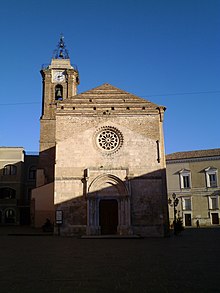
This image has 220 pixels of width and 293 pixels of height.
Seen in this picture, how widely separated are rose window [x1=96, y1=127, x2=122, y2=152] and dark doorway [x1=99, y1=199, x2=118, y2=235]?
376 cm

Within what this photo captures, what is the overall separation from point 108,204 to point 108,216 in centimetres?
82

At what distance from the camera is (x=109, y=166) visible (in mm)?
21375

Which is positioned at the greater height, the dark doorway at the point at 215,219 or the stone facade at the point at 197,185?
the stone facade at the point at 197,185

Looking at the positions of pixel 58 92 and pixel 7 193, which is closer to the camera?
pixel 58 92

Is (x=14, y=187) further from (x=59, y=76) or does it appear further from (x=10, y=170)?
(x=59, y=76)

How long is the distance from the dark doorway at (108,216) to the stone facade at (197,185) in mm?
19346

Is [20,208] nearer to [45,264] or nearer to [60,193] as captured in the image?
[60,193]

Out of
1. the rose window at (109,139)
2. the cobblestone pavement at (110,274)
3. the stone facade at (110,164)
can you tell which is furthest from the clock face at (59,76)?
the cobblestone pavement at (110,274)

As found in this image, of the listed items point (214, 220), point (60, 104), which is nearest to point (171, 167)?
point (214, 220)

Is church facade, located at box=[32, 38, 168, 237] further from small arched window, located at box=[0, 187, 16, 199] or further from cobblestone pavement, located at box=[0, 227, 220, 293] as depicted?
small arched window, located at box=[0, 187, 16, 199]

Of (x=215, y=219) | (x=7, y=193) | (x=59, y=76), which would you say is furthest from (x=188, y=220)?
(x=59, y=76)

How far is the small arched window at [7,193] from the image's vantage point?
37344 mm

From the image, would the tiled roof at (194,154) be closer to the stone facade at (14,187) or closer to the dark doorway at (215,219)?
the dark doorway at (215,219)

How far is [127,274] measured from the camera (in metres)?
7.25
